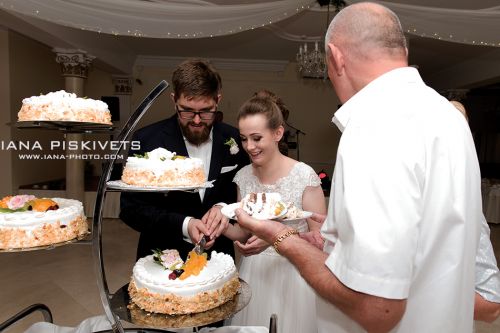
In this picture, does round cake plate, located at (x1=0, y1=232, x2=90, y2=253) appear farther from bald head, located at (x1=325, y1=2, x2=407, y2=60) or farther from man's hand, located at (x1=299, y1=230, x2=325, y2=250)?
bald head, located at (x1=325, y1=2, x2=407, y2=60)

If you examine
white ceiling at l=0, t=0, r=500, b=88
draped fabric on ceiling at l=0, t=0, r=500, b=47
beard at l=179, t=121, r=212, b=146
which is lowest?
beard at l=179, t=121, r=212, b=146

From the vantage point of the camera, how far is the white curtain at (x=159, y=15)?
15.2ft

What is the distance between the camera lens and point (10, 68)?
8.12 metres

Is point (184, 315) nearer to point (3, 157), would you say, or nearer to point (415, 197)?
point (415, 197)

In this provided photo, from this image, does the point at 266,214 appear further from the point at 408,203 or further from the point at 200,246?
the point at 408,203

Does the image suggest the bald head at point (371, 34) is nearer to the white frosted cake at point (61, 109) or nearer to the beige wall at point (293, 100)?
the white frosted cake at point (61, 109)

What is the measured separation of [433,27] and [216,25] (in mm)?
3016

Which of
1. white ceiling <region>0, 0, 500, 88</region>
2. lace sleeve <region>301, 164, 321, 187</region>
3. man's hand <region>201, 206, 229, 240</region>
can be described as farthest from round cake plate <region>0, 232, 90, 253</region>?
white ceiling <region>0, 0, 500, 88</region>

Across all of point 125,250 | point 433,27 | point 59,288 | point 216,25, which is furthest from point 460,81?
point 59,288

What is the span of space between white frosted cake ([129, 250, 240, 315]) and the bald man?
1.71ft

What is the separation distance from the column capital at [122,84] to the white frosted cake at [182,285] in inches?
452

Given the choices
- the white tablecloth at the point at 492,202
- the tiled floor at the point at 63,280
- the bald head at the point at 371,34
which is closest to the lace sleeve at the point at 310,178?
the bald head at the point at 371,34

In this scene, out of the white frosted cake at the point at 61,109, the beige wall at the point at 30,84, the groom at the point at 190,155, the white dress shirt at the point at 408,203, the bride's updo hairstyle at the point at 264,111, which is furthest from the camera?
the beige wall at the point at 30,84

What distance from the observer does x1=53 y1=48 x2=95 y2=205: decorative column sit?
812cm
